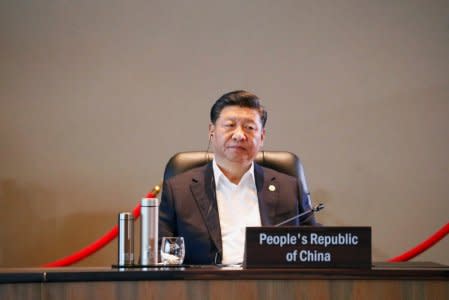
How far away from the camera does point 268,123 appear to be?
417cm

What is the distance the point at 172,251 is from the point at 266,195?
31.6 inches

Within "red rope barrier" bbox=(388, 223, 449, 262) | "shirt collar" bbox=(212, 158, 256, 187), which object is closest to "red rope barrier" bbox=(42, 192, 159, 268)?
"shirt collar" bbox=(212, 158, 256, 187)

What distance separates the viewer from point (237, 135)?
272 cm

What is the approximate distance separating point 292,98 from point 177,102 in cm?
72

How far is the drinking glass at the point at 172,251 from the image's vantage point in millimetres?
2023

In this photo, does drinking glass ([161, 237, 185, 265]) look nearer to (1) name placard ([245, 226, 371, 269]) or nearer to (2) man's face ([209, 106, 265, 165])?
(1) name placard ([245, 226, 371, 269])

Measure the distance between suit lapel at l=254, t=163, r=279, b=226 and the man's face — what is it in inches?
3.4

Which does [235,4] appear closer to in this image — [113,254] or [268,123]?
[268,123]

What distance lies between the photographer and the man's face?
2740 millimetres

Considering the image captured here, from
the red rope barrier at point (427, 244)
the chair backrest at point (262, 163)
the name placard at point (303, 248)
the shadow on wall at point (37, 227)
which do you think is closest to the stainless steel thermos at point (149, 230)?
the name placard at point (303, 248)

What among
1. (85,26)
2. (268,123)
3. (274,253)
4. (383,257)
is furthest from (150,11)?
(274,253)

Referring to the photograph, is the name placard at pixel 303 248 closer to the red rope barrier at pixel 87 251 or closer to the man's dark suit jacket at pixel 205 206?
the man's dark suit jacket at pixel 205 206

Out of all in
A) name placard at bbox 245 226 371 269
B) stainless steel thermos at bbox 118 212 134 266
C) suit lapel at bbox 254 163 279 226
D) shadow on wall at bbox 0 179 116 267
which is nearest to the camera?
name placard at bbox 245 226 371 269

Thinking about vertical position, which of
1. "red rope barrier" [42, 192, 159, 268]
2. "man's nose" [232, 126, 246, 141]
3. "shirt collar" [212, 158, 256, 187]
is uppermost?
"man's nose" [232, 126, 246, 141]
